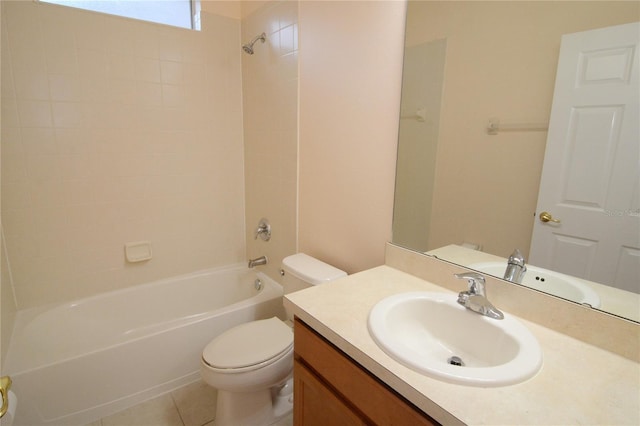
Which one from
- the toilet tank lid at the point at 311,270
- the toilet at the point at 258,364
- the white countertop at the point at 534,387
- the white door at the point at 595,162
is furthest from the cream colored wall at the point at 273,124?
the white door at the point at 595,162

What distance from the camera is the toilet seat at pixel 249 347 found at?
1334 millimetres

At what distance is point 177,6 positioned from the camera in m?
2.14

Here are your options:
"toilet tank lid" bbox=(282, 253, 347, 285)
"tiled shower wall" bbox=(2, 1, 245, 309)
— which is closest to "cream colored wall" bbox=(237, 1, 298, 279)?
"tiled shower wall" bbox=(2, 1, 245, 309)

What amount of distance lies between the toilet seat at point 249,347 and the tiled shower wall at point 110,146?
39.7 inches

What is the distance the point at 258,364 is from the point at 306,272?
0.44 meters

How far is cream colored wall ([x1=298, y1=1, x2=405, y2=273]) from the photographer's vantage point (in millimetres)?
1273

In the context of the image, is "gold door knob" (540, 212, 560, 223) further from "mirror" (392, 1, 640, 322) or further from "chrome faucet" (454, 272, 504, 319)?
"chrome faucet" (454, 272, 504, 319)

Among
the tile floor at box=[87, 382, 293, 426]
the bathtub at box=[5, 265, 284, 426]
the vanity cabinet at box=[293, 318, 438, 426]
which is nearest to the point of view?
the vanity cabinet at box=[293, 318, 438, 426]

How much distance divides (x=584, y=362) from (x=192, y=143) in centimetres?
223

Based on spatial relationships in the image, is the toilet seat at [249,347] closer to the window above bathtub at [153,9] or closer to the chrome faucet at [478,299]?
the chrome faucet at [478,299]

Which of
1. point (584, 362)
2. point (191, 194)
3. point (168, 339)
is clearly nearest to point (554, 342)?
point (584, 362)

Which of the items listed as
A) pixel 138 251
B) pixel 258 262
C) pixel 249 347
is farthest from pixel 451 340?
pixel 138 251

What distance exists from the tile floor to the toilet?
0.13m

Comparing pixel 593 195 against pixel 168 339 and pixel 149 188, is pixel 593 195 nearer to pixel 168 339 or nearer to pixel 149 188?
pixel 168 339
